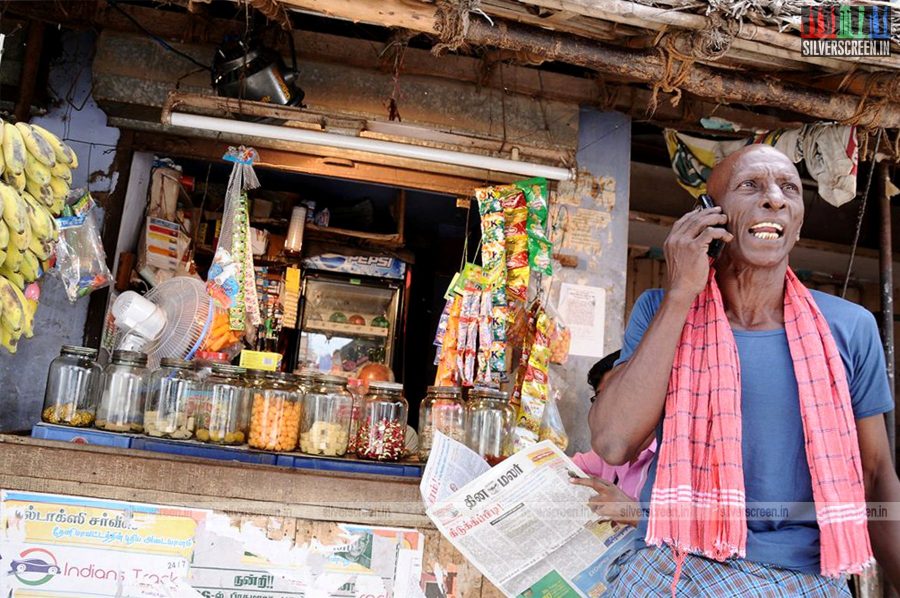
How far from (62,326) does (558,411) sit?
8.72 ft

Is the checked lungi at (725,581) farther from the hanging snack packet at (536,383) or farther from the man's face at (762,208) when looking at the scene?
the hanging snack packet at (536,383)

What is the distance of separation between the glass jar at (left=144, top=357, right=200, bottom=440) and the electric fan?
0.40 m

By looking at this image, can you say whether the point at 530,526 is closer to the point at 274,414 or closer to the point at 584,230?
the point at 274,414

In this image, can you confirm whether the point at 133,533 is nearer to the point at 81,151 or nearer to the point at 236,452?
the point at 236,452

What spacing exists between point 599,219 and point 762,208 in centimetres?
258

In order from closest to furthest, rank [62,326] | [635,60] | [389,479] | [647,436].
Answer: [647,436]
[389,479]
[635,60]
[62,326]

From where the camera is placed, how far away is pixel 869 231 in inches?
228

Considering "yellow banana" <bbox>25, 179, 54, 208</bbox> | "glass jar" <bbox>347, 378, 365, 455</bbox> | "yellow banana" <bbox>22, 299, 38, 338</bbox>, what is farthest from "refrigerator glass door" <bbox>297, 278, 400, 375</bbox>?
"yellow banana" <bbox>22, 299, 38, 338</bbox>

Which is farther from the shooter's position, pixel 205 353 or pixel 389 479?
pixel 205 353

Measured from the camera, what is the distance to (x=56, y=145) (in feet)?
9.00

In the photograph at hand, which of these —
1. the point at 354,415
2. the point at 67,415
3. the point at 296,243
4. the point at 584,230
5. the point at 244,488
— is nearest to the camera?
the point at 244,488

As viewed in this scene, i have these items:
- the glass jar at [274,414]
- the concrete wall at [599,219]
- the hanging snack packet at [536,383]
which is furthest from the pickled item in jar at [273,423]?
the concrete wall at [599,219]

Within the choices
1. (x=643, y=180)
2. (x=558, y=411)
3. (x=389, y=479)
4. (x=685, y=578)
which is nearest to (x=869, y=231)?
(x=643, y=180)

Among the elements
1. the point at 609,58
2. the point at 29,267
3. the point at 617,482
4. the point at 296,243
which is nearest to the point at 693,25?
the point at 609,58
